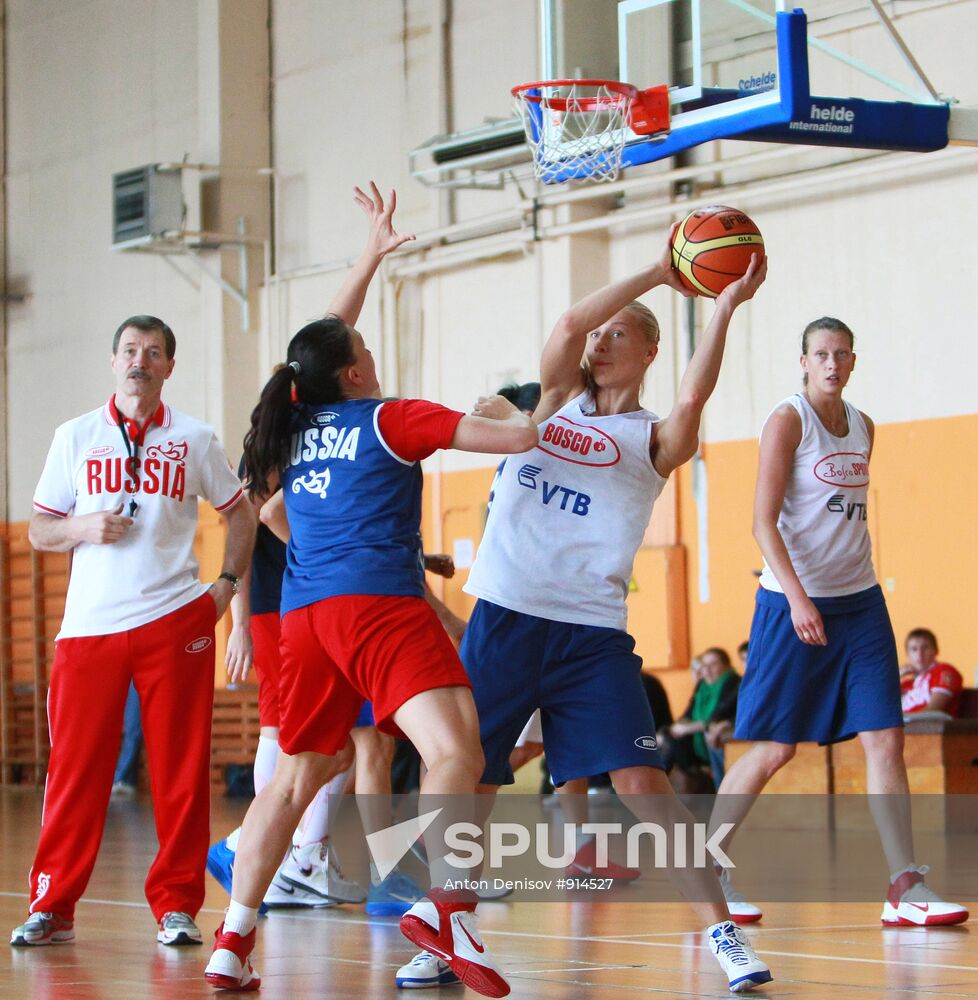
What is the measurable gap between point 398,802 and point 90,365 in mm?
8120

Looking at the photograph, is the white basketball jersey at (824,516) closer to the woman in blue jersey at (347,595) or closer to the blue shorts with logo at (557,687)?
the blue shorts with logo at (557,687)

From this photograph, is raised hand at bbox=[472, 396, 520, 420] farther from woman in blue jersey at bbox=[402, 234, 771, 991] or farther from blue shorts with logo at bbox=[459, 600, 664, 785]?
blue shorts with logo at bbox=[459, 600, 664, 785]

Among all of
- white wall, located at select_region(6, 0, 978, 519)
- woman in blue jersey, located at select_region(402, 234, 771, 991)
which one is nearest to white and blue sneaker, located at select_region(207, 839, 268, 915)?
woman in blue jersey, located at select_region(402, 234, 771, 991)

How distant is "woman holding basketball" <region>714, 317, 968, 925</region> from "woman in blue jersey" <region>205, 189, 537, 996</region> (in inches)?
67.1

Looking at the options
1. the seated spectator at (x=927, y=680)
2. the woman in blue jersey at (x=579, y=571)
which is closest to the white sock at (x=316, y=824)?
the woman in blue jersey at (x=579, y=571)

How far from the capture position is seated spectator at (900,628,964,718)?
1027 centimetres

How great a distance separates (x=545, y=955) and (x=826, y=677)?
4.81 feet

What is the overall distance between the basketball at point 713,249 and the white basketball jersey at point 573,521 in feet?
1.46

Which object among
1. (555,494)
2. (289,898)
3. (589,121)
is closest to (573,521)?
(555,494)

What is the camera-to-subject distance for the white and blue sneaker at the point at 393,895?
18.7 feet

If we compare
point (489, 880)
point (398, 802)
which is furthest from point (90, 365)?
point (489, 880)

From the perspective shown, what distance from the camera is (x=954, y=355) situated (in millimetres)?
11062

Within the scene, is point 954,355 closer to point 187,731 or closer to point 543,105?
point 543,105

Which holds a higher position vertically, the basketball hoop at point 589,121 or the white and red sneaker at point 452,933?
the basketball hoop at point 589,121
